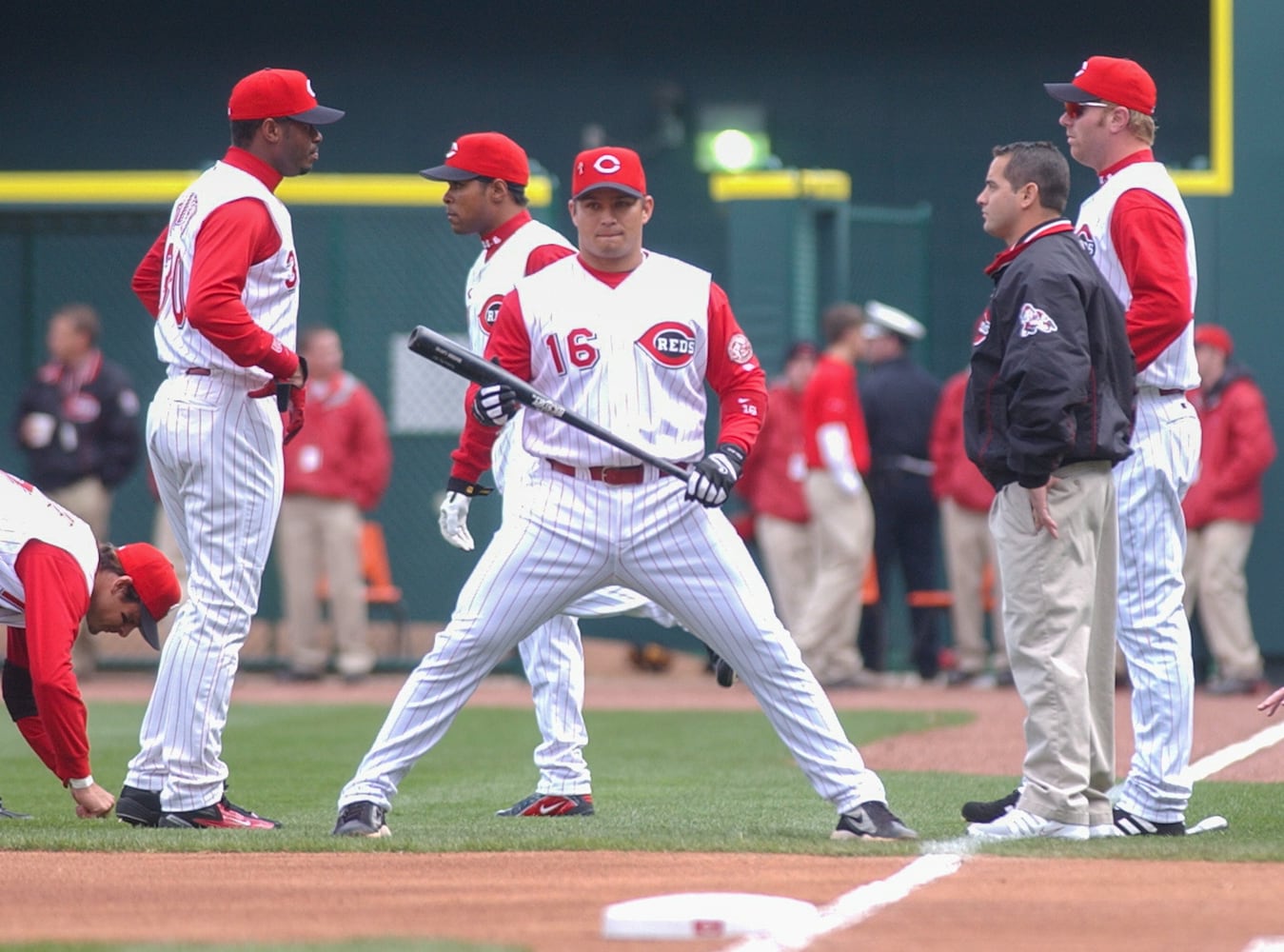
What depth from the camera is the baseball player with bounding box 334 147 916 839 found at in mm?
5918

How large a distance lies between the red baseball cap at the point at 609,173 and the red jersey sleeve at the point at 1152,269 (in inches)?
57.5

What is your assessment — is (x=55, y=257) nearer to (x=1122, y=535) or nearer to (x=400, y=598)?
(x=400, y=598)

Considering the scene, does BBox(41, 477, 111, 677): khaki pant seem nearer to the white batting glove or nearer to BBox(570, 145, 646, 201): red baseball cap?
the white batting glove

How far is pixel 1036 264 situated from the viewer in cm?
598

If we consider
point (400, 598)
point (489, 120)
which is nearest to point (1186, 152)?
point (489, 120)

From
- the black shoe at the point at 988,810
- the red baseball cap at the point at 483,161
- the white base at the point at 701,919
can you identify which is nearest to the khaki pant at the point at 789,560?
the red baseball cap at the point at 483,161

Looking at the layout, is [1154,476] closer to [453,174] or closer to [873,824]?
[873,824]

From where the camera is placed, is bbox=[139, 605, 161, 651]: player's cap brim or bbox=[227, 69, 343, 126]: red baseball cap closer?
bbox=[139, 605, 161, 651]: player's cap brim

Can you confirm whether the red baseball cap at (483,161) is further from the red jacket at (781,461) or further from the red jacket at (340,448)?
the red jacket at (340,448)

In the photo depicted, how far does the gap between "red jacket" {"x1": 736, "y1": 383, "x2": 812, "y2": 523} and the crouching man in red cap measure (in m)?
7.36

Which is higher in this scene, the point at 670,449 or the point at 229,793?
the point at 670,449

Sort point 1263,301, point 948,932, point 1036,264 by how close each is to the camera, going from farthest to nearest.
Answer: point 1263,301 < point 1036,264 < point 948,932

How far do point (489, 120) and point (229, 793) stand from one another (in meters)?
11.8

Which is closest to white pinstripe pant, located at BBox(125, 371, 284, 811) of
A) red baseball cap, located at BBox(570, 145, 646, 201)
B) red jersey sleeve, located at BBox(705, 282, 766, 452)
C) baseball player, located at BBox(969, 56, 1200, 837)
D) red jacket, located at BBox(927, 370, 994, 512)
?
red baseball cap, located at BBox(570, 145, 646, 201)
